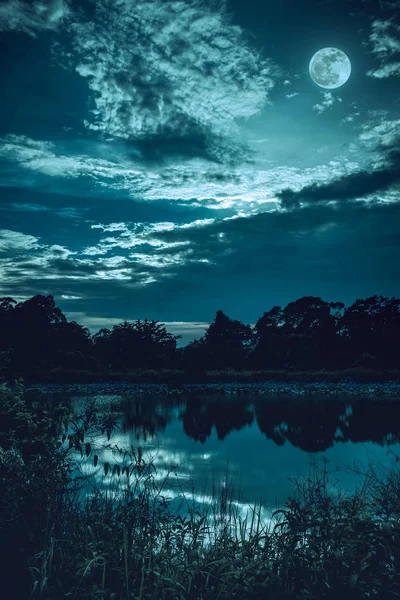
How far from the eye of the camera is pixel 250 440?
52.7ft

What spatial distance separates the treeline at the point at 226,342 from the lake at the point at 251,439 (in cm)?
1318

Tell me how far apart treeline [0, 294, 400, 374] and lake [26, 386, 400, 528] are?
43.3ft

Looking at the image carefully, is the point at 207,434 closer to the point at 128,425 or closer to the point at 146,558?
the point at 128,425

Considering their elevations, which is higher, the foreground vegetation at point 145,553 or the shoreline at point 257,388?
the foreground vegetation at point 145,553

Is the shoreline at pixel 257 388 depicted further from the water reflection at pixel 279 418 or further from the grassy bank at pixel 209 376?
the water reflection at pixel 279 418

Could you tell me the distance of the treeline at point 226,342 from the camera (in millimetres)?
38719

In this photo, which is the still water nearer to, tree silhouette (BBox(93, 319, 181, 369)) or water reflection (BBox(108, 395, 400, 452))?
water reflection (BBox(108, 395, 400, 452))

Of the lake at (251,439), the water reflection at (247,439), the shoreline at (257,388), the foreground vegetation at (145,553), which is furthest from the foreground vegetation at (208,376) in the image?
the foreground vegetation at (145,553)

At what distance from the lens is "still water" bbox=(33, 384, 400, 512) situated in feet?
31.2

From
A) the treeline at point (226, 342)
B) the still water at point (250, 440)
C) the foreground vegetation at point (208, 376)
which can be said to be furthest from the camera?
the treeline at point (226, 342)

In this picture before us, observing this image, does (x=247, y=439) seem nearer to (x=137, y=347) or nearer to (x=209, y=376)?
(x=209, y=376)

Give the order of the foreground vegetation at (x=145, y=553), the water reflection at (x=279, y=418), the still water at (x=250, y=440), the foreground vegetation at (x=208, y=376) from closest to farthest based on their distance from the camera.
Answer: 1. the foreground vegetation at (x=145, y=553)
2. the still water at (x=250, y=440)
3. the water reflection at (x=279, y=418)
4. the foreground vegetation at (x=208, y=376)

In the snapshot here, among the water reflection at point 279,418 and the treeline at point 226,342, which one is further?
Answer: the treeline at point 226,342

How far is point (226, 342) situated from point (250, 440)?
25.5m
